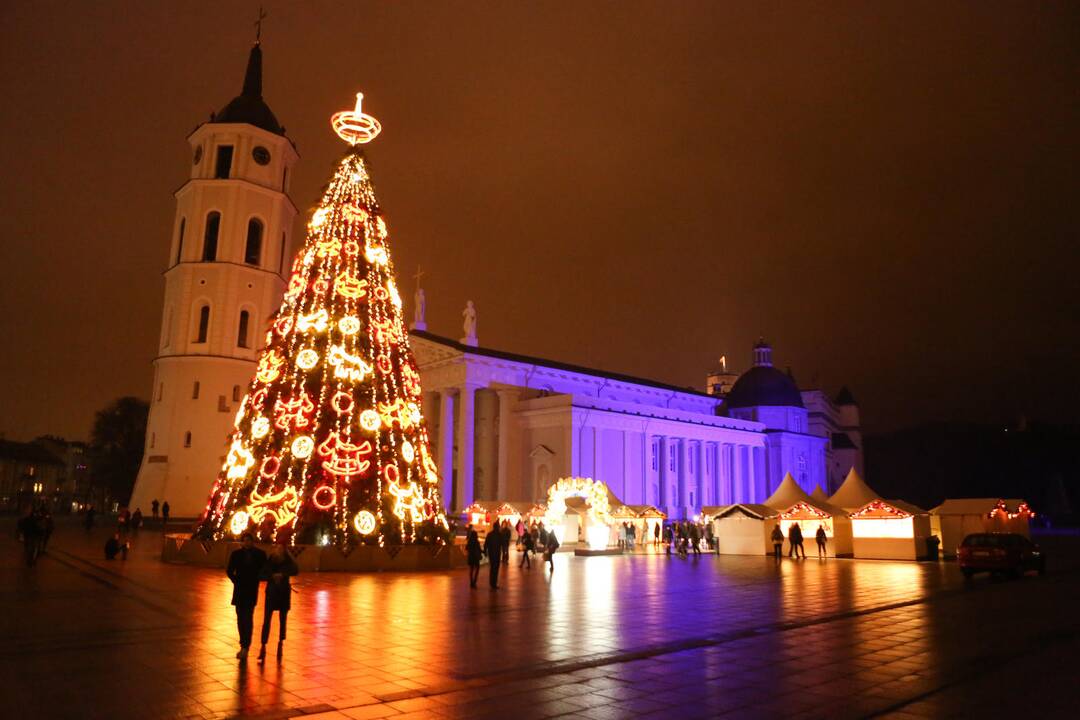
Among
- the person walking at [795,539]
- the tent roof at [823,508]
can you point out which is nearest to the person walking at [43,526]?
the person walking at [795,539]

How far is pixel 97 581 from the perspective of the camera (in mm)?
A: 16094

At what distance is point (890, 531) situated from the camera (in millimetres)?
30125

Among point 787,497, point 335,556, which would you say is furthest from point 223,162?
point 787,497

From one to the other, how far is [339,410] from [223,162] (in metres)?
29.4

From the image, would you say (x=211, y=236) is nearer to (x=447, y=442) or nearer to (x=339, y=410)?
(x=447, y=442)

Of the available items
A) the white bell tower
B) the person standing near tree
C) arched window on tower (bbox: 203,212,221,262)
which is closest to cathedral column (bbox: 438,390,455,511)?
the white bell tower

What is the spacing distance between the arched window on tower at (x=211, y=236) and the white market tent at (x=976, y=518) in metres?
38.9

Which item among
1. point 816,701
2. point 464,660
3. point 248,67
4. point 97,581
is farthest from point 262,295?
point 816,701

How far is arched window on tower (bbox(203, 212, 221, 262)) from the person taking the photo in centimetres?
4159

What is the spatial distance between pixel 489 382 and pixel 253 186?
1893cm

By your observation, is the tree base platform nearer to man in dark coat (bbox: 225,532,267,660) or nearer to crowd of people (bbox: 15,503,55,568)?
crowd of people (bbox: 15,503,55,568)

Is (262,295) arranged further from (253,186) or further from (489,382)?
(489,382)

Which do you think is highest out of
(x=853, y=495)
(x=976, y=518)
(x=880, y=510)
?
(x=853, y=495)

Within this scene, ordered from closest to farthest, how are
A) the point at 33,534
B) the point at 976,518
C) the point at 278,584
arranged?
the point at 278,584 → the point at 33,534 → the point at 976,518
